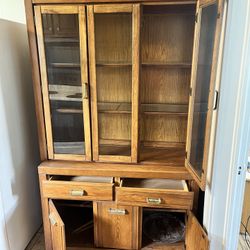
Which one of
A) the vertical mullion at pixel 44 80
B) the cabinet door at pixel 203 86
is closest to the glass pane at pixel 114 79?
the vertical mullion at pixel 44 80

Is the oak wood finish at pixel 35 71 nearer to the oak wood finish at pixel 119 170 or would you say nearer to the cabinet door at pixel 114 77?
the oak wood finish at pixel 119 170

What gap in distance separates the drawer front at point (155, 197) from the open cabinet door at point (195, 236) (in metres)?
0.10

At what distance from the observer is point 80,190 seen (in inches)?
65.8

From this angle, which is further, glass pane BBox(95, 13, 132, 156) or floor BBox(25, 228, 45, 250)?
floor BBox(25, 228, 45, 250)

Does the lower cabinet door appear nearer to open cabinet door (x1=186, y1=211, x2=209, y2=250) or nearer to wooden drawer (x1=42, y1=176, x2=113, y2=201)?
wooden drawer (x1=42, y1=176, x2=113, y2=201)

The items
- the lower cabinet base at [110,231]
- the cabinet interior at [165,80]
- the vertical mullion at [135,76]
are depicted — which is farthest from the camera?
the cabinet interior at [165,80]

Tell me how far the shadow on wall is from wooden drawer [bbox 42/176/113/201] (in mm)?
252

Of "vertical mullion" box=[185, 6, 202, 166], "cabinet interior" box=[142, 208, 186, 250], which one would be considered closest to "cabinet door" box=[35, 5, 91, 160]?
"vertical mullion" box=[185, 6, 202, 166]

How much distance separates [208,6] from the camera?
1295 millimetres

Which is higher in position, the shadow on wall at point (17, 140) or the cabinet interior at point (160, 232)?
the shadow on wall at point (17, 140)

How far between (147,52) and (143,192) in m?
1.10

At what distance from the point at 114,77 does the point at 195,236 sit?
4.16 ft

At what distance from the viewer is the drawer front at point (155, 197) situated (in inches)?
63.2

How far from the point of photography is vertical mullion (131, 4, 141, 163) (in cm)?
152
